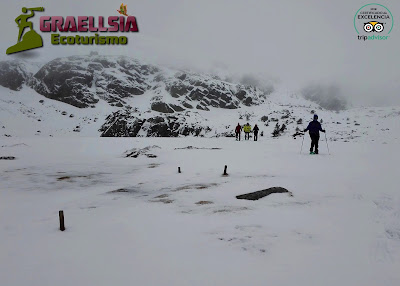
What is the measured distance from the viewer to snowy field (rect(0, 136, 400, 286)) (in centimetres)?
280

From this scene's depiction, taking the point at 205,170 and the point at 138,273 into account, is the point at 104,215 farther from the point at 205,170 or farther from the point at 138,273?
the point at 205,170

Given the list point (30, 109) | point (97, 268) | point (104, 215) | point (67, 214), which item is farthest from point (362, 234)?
point (30, 109)

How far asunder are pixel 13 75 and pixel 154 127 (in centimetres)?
7125

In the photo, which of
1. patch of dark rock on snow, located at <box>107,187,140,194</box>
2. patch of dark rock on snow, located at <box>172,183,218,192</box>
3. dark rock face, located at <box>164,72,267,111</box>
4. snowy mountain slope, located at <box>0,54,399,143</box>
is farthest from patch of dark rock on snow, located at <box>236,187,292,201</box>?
dark rock face, located at <box>164,72,267,111</box>

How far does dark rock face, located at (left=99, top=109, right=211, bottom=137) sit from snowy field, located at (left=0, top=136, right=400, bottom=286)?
107ft

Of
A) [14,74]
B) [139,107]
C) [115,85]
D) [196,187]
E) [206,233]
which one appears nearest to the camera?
[206,233]

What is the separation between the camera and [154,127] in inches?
1581

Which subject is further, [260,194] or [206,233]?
[260,194]

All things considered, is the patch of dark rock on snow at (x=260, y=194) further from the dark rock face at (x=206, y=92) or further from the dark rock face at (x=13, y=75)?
the dark rock face at (x=13, y=75)

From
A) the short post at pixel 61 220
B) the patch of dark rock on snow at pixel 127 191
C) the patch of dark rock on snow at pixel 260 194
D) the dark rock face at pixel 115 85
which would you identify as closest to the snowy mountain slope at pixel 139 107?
the dark rock face at pixel 115 85

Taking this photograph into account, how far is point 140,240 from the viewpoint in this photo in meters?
3.63

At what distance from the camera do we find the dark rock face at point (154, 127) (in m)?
39.7

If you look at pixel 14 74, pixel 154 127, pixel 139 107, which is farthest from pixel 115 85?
pixel 154 127

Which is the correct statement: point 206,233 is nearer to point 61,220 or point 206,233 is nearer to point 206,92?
point 61,220
